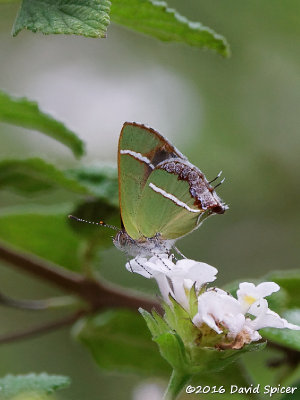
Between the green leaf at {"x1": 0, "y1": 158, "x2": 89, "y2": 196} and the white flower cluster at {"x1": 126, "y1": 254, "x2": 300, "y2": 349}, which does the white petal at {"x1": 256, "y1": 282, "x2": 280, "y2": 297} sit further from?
the green leaf at {"x1": 0, "y1": 158, "x2": 89, "y2": 196}

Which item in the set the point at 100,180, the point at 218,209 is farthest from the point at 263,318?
the point at 100,180

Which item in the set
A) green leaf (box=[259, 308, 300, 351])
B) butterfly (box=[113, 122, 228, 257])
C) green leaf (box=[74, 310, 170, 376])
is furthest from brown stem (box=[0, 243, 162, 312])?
green leaf (box=[259, 308, 300, 351])

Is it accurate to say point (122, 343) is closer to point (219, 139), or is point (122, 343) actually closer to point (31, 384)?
point (31, 384)

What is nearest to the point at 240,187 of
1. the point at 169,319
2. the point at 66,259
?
the point at 66,259

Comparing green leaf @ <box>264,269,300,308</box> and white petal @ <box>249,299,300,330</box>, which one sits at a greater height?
green leaf @ <box>264,269,300,308</box>

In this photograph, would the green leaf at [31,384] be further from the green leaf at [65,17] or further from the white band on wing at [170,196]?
the green leaf at [65,17]
